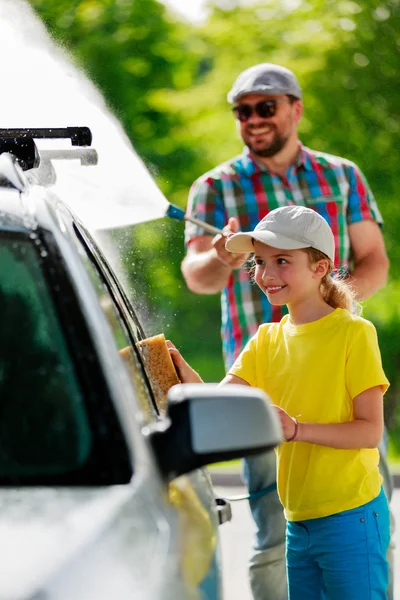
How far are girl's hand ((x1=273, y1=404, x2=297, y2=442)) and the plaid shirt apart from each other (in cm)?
172

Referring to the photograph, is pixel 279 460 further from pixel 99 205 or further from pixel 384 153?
pixel 384 153

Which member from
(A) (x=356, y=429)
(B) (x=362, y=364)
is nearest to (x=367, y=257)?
(B) (x=362, y=364)

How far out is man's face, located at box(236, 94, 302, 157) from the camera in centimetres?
516

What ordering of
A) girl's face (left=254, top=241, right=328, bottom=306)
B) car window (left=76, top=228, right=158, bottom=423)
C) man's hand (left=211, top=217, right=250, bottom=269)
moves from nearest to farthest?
car window (left=76, top=228, right=158, bottom=423) → girl's face (left=254, top=241, right=328, bottom=306) → man's hand (left=211, top=217, right=250, bottom=269)

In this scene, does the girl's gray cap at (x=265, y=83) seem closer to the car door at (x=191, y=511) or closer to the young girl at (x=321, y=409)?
the young girl at (x=321, y=409)

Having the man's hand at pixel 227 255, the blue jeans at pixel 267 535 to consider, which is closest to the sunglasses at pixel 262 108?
the man's hand at pixel 227 255

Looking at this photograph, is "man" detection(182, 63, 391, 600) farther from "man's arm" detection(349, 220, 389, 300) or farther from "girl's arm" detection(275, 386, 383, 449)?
"girl's arm" detection(275, 386, 383, 449)

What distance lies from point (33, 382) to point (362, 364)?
1.36 m

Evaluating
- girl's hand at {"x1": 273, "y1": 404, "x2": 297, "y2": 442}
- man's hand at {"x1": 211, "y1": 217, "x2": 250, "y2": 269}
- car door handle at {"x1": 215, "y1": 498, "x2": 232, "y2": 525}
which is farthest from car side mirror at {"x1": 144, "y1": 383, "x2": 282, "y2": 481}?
man's hand at {"x1": 211, "y1": 217, "x2": 250, "y2": 269}

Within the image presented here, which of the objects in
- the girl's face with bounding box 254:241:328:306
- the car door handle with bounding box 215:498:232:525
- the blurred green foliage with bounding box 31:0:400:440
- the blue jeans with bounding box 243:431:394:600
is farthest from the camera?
the blurred green foliage with bounding box 31:0:400:440

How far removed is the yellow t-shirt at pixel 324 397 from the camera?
3.41 meters

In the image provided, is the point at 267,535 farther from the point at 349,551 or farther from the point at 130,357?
the point at 130,357

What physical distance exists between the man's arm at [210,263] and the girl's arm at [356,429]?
1.18m

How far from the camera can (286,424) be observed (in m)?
3.20
